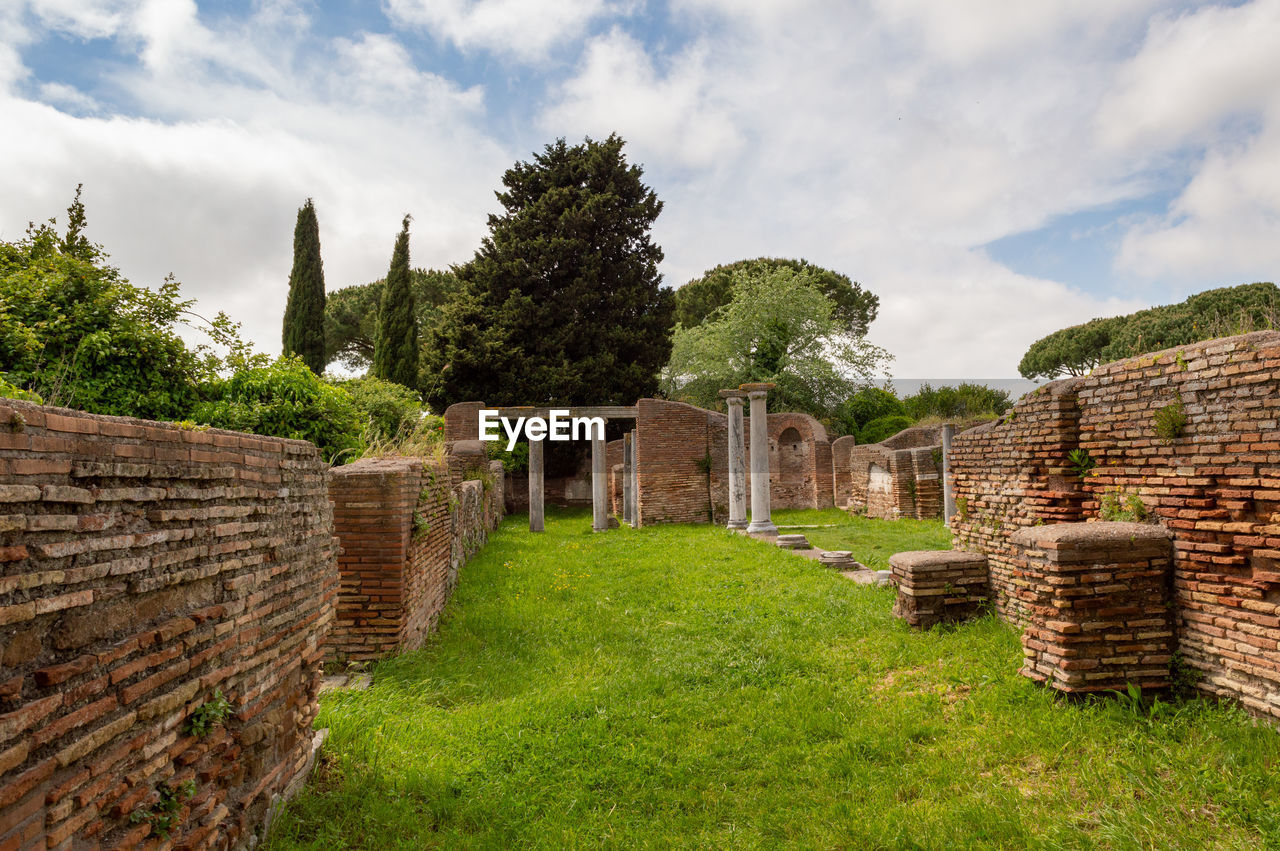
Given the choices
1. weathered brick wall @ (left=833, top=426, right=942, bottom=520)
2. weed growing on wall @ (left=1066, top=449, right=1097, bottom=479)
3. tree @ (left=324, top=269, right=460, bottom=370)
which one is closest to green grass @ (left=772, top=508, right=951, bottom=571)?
weathered brick wall @ (left=833, top=426, right=942, bottom=520)

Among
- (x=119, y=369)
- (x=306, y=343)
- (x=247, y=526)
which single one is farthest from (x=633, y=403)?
(x=247, y=526)

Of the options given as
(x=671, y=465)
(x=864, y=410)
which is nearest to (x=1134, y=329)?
(x=864, y=410)

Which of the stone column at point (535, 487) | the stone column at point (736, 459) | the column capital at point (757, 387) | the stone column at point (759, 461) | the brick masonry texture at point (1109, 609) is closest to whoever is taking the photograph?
the brick masonry texture at point (1109, 609)

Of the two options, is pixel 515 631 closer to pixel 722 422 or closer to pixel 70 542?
pixel 70 542

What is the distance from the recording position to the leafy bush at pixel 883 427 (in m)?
26.6

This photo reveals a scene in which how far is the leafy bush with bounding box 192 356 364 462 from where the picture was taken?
7336mm

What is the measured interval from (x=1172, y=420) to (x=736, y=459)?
460 inches

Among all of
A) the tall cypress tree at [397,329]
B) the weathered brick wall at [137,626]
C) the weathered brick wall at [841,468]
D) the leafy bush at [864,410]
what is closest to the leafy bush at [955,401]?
the leafy bush at [864,410]

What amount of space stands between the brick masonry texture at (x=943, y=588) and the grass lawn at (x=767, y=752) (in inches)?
8.7

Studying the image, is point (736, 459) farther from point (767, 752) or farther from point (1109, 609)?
point (767, 752)

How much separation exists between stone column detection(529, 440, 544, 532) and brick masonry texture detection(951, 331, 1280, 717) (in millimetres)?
13014

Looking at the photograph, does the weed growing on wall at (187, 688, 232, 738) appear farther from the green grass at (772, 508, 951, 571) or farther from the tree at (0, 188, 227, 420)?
the green grass at (772, 508, 951, 571)

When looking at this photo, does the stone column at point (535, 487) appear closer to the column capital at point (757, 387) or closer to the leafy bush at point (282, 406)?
the column capital at point (757, 387)

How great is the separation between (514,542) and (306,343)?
1322 centimetres
